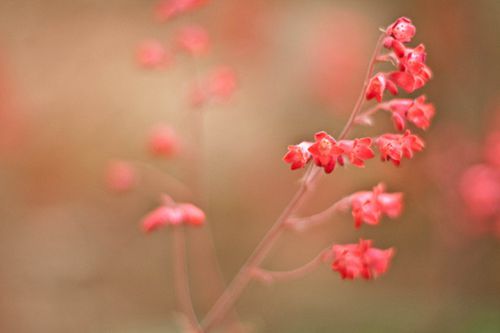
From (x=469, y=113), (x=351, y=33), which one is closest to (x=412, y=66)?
(x=469, y=113)

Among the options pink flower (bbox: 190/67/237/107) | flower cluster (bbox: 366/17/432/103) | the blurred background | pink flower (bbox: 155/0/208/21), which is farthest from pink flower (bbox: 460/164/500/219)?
flower cluster (bbox: 366/17/432/103)

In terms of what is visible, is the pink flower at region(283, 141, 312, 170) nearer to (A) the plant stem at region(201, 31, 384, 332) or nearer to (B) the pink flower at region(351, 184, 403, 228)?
(A) the plant stem at region(201, 31, 384, 332)

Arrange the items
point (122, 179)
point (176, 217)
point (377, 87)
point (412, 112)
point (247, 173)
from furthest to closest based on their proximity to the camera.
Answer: point (247, 173), point (122, 179), point (176, 217), point (412, 112), point (377, 87)

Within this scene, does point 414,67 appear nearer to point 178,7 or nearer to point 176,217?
point 176,217

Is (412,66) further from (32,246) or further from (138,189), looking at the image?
(138,189)

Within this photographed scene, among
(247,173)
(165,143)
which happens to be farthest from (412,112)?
(247,173)

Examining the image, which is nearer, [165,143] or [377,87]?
[377,87]

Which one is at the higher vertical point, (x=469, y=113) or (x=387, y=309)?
(x=469, y=113)

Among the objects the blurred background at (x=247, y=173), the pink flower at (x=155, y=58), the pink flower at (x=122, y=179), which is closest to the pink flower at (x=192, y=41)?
the pink flower at (x=155, y=58)
